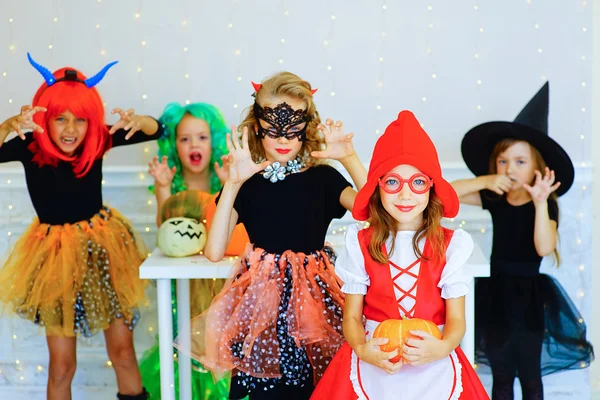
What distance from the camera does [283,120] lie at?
2084 millimetres

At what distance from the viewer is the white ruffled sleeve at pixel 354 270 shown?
6.16ft

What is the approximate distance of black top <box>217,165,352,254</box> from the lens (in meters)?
2.14

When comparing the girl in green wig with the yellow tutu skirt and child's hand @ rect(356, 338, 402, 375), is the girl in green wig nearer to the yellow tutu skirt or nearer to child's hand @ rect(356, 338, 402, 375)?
the yellow tutu skirt

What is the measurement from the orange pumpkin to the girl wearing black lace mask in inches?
12.3

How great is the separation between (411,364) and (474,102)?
5.11 feet

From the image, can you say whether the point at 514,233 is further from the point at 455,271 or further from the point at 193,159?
the point at 193,159

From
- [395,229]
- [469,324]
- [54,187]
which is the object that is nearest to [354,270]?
[395,229]

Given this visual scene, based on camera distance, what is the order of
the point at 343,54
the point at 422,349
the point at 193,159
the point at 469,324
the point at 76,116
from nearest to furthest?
the point at 422,349 → the point at 469,324 → the point at 76,116 → the point at 193,159 → the point at 343,54

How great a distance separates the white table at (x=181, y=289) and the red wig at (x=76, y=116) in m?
0.42

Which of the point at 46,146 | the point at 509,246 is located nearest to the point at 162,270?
the point at 46,146

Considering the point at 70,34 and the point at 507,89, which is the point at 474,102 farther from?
the point at 70,34

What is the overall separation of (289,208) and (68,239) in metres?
0.93

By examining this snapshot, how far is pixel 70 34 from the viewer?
3.11m

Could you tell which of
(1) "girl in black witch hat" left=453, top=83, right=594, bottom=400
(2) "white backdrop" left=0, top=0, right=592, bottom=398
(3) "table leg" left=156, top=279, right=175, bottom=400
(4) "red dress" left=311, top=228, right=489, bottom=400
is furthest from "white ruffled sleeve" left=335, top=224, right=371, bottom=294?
(2) "white backdrop" left=0, top=0, right=592, bottom=398
